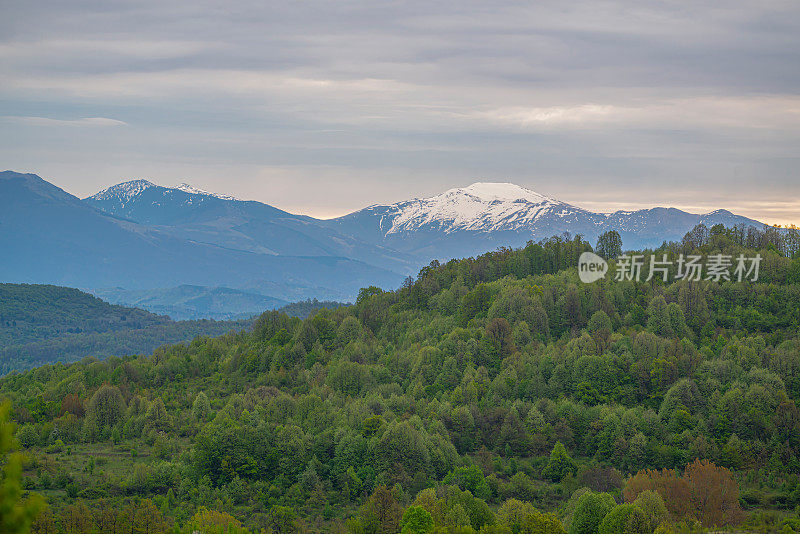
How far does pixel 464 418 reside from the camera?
114 metres

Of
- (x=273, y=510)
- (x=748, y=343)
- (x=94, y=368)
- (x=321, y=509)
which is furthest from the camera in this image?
(x=94, y=368)

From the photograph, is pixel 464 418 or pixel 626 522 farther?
pixel 464 418

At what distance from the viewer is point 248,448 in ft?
334

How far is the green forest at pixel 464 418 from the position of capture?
7938 cm

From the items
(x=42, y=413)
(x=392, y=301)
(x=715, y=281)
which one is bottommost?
(x=42, y=413)

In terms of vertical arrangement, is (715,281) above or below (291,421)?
above

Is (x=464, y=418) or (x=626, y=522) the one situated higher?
(x=626, y=522)

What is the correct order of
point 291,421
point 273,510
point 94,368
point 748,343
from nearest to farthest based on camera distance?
point 273,510 < point 291,421 < point 748,343 < point 94,368

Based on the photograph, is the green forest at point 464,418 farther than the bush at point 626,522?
Yes

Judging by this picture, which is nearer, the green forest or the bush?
the bush

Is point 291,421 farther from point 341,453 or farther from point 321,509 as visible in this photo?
point 321,509

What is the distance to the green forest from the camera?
7938 cm

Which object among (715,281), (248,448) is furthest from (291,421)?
(715,281)

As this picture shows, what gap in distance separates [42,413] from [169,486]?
44.3 m
